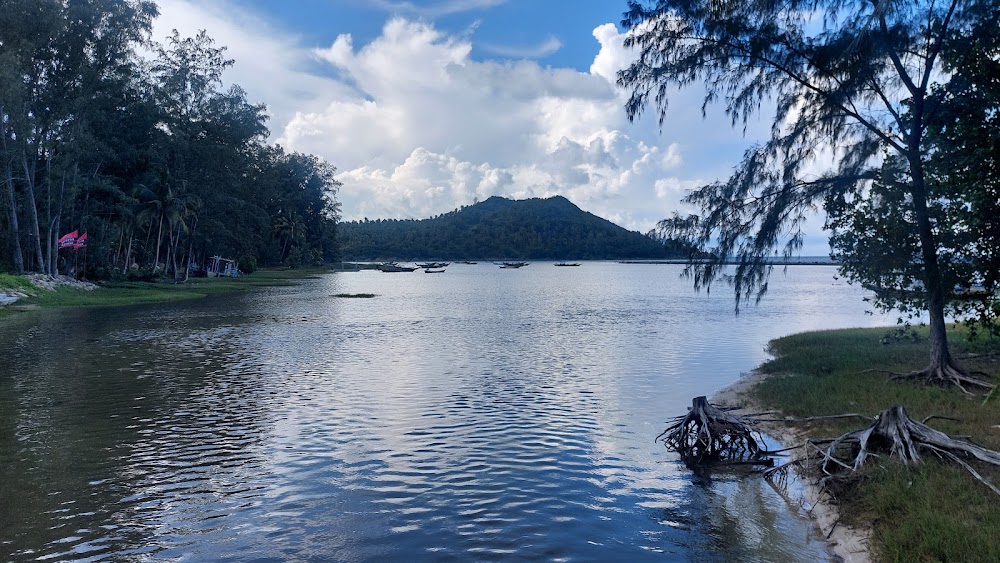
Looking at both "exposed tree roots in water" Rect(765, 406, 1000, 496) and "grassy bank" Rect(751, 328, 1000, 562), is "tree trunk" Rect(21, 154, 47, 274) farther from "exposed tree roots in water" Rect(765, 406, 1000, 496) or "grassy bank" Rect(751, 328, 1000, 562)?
"exposed tree roots in water" Rect(765, 406, 1000, 496)

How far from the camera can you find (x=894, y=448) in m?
10.4

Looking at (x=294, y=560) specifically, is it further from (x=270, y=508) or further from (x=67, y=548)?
(x=67, y=548)

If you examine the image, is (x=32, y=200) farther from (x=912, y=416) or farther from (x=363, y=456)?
(x=912, y=416)

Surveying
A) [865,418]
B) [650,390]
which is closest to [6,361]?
[650,390]

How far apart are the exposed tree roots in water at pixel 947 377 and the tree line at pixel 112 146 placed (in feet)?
181

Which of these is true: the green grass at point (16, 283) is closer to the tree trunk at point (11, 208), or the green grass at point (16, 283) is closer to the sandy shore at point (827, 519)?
the tree trunk at point (11, 208)

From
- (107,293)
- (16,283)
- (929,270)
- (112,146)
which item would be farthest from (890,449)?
(112,146)

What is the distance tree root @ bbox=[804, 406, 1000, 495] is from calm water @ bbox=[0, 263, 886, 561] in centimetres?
126

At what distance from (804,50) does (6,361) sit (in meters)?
29.9

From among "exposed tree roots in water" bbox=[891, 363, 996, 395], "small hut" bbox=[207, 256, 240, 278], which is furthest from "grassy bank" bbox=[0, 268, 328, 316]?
"exposed tree roots in water" bbox=[891, 363, 996, 395]

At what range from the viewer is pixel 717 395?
19328mm

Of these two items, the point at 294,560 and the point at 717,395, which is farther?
the point at 717,395

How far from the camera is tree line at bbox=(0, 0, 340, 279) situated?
51500 mm

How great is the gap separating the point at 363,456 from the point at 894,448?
999cm
